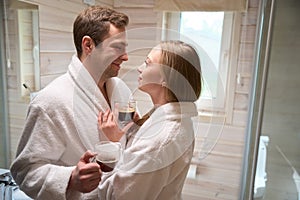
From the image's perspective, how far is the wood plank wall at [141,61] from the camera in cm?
120

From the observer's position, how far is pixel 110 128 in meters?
0.95

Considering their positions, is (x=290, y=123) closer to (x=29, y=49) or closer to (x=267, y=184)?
(x=267, y=184)

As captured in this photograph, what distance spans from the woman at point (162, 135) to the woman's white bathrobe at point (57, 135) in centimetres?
9

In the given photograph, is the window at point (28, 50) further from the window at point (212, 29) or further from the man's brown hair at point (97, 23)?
the window at point (212, 29)

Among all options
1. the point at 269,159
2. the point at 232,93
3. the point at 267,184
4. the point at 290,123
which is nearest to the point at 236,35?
the point at 232,93

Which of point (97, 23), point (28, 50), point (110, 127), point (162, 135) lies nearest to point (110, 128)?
point (110, 127)

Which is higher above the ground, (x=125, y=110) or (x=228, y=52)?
(x=228, y=52)

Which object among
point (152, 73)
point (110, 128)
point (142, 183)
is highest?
point (152, 73)

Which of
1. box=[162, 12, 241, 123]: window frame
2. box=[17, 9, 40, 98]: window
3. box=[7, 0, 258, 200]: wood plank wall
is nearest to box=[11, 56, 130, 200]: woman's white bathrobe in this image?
box=[7, 0, 258, 200]: wood plank wall

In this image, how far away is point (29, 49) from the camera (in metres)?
1.45

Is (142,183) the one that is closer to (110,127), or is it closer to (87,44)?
(110,127)

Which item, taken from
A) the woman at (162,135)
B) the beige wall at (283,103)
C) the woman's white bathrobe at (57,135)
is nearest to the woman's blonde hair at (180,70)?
the woman at (162,135)

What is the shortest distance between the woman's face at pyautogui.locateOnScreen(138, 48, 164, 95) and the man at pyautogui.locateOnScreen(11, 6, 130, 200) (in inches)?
5.3

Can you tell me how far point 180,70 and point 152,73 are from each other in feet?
0.30
